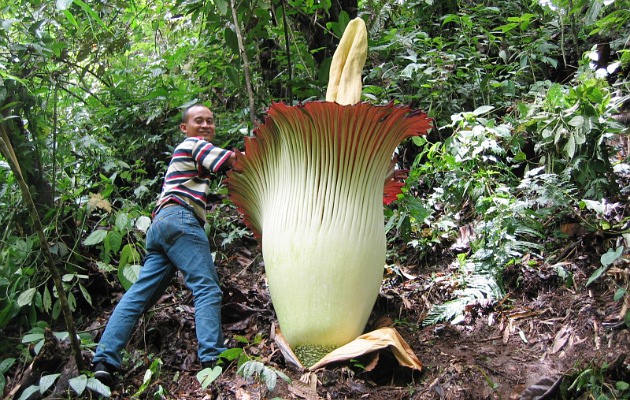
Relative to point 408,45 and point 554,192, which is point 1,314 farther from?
point 408,45

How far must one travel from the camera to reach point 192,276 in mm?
2725

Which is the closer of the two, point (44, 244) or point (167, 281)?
point (44, 244)

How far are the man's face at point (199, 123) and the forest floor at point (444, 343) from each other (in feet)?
3.39

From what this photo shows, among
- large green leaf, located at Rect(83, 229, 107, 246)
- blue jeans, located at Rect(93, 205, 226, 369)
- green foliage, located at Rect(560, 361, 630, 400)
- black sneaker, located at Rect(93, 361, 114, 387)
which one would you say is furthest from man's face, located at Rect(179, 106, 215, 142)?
green foliage, located at Rect(560, 361, 630, 400)

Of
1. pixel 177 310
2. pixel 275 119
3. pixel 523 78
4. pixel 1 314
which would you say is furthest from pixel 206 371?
pixel 523 78

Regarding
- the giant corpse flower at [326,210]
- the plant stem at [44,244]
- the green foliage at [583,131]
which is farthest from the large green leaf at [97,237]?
the green foliage at [583,131]

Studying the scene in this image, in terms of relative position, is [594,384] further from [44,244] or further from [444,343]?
[44,244]

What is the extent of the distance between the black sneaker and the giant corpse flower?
34.9 inches

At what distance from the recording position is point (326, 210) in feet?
7.82

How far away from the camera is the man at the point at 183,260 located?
2549mm

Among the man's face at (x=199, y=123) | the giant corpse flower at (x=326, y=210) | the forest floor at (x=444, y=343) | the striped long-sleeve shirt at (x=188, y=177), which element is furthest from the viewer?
the man's face at (x=199, y=123)

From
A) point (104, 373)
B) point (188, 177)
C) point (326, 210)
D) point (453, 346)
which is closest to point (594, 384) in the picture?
point (453, 346)

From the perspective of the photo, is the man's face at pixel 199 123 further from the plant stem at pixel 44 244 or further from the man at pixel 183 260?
the plant stem at pixel 44 244

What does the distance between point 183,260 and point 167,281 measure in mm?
249
